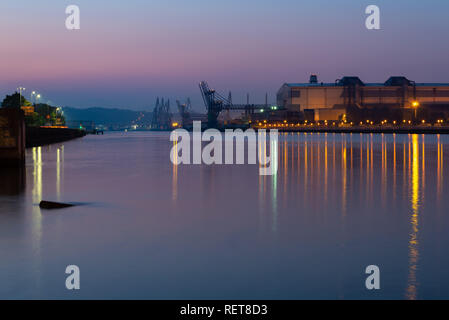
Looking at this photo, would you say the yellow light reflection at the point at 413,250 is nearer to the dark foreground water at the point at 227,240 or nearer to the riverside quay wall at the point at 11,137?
the dark foreground water at the point at 227,240

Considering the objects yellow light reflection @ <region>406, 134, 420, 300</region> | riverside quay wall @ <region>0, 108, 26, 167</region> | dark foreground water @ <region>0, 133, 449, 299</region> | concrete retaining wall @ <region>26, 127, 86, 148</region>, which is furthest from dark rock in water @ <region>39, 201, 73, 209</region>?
concrete retaining wall @ <region>26, 127, 86, 148</region>

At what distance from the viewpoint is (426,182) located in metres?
24.0

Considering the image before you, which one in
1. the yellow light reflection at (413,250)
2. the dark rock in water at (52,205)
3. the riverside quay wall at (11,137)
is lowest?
the yellow light reflection at (413,250)

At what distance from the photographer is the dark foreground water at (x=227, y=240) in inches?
321

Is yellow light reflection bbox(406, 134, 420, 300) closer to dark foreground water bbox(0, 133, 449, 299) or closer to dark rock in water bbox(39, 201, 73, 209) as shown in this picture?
dark foreground water bbox(0, 133, 449, 299)

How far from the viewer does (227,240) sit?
38.3 feet

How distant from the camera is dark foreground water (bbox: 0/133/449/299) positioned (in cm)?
816

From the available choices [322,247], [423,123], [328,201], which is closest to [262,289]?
[322,247]

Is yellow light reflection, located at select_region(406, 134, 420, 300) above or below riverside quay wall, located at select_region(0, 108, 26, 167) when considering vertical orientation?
below

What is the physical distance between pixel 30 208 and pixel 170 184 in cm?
836

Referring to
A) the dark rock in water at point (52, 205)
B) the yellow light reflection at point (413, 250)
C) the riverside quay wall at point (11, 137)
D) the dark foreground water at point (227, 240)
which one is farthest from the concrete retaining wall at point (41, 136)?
the yellow light reflection at point (413, 250)

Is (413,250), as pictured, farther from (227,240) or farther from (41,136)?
(41,136)
